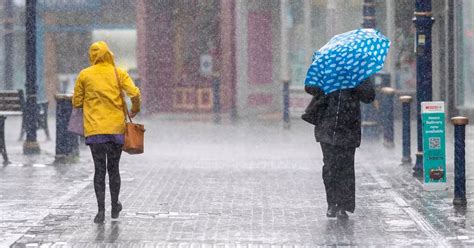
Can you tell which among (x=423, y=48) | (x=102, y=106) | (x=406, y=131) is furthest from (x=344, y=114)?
(x=406, y=131)

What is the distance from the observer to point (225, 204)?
13164mm


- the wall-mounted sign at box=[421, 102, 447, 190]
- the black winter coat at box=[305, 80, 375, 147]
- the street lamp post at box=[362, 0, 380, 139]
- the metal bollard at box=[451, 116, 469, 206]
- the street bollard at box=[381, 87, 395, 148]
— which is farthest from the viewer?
the street lamp post at box=[362, 0, 380, 139]

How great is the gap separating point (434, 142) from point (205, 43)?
17644 mm

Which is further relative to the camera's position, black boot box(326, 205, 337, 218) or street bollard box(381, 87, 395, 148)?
street bollard box(381, 87, 395, 148)

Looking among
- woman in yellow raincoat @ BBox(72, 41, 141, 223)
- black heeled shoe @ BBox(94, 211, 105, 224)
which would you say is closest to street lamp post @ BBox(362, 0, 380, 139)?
woman in yellow raincoat @ BBox(72, 41, 141, 223)

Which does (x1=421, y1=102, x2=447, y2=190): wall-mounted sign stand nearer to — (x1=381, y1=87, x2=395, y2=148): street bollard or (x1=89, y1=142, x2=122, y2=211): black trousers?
(x1=89, y1=142, x2=122, y2=211): black trousers

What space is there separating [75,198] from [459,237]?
15.1ft

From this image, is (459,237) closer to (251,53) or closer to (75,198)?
(75,198)

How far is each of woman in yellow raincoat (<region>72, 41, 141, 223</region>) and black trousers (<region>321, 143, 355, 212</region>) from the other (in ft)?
6.12

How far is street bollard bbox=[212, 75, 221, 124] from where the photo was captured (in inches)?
1123

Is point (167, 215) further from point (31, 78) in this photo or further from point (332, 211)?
point (31, 78)

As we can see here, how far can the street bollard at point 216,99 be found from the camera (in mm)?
28525

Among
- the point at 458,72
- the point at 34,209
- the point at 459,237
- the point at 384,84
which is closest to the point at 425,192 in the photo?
the point at 459,237

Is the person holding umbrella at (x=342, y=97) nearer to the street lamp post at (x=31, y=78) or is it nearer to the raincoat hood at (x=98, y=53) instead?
the raincoat hood at (x=98, y=53)
